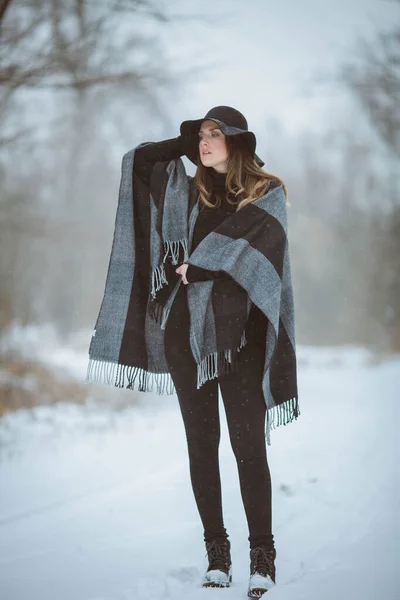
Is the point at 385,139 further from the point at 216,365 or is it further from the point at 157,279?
the point at 216,365

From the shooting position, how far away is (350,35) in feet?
25.7

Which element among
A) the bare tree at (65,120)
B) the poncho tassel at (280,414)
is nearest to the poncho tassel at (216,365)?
the poncho tassel at (280,414)

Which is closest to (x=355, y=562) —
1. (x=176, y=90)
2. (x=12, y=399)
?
(x=12, y=399)

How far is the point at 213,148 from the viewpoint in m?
1.92

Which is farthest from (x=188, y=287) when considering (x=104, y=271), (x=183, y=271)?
(x=104, y=271)

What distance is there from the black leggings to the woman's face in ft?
1.24

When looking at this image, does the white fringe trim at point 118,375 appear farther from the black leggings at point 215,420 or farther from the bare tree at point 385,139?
the bare tree at point 385,139

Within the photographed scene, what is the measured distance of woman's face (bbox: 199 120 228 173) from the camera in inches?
75.6

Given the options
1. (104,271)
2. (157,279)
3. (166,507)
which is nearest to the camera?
(157,279)

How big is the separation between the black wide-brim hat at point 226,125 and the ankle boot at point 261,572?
3.56 ft

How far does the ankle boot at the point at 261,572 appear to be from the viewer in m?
1.65

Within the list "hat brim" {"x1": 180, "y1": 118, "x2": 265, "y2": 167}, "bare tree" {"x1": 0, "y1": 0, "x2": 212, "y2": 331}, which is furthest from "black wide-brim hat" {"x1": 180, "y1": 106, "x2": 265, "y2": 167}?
"bare tree" {"x1": 0, "y1": 0, "x2": 212, "y2": 331}

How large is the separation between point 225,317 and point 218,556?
2.12ft

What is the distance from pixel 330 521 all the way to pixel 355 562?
0.54 metres
